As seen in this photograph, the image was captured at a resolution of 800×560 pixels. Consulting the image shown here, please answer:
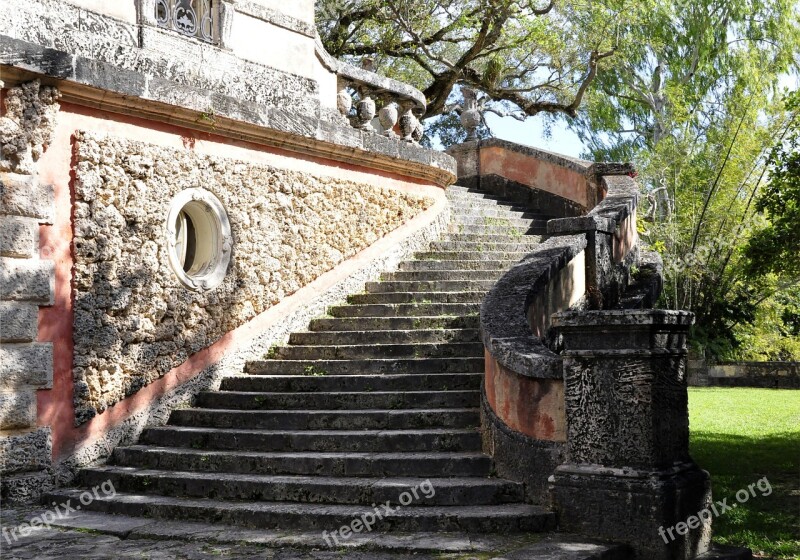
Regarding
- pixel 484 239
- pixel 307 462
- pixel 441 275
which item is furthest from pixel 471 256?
pixel 307 462

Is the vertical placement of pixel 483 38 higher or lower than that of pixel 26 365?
higher

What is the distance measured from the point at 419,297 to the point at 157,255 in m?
2.87

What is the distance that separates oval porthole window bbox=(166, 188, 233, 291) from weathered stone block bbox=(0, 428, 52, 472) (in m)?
Answer: 1.85

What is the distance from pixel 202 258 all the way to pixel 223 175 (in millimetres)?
778

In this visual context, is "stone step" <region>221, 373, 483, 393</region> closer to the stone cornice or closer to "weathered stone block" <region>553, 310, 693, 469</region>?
"weathered stone block" <region>553, 310, 693, 469</region>

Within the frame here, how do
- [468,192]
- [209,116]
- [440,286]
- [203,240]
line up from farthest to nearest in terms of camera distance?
[468,192], [440,286], [203,240], [209,116]

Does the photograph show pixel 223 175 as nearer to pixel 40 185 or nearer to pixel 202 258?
pixel 202 258

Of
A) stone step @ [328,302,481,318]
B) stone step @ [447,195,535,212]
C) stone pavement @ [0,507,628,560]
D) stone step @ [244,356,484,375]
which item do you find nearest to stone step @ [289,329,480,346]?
stone step @ [244,356,484,375]

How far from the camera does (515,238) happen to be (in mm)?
11297

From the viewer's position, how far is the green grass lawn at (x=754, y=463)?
615 cm

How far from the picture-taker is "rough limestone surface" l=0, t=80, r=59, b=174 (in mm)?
6270

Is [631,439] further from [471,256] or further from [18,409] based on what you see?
[471,256]

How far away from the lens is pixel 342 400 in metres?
7.31

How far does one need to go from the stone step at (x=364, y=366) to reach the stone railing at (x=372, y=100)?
2.95 meters
